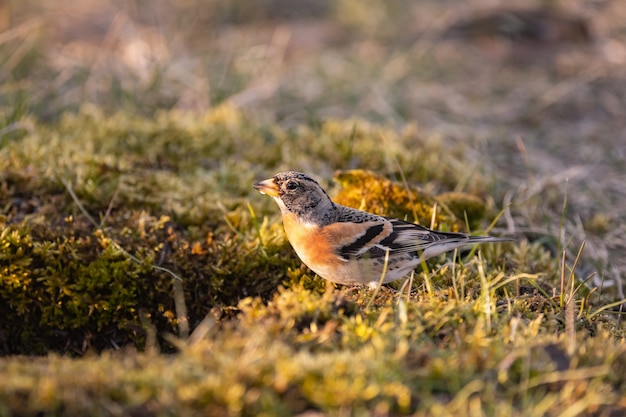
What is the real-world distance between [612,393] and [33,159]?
4587 millimetres

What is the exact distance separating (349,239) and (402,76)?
5632 millimetres

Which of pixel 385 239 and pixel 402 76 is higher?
pixel 385 239

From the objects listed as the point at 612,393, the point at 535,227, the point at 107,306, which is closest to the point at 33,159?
the point at 107,306

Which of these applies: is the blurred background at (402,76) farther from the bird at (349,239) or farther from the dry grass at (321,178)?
the bird at (349,239)

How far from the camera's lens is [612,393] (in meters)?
2.96

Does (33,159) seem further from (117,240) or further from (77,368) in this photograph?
(77,368)

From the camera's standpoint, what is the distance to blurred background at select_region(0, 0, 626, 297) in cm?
723

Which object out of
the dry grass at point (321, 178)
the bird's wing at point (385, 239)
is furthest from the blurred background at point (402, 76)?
the bird's wing at point (385, 239)

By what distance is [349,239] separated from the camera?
436 centimetres

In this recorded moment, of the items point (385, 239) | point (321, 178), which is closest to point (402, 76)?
point (321, 178)

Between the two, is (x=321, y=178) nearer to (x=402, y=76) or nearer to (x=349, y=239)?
(x=349, y=239)

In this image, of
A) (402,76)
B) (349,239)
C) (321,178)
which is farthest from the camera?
(402,76)

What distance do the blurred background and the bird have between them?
1431 mm

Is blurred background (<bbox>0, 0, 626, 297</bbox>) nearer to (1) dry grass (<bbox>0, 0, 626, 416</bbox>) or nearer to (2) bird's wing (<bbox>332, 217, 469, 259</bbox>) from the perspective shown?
(1) dry grass (<bbox>0, 0, 626, 416</bbox>)
